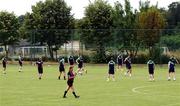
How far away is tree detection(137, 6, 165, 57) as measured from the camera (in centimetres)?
6197

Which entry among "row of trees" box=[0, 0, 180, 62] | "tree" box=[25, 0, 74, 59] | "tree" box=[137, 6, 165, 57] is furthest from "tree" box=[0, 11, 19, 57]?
"tree" box=[137, 6, 165, 57]

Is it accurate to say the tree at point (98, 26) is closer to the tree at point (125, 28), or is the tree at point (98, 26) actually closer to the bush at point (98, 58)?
the bush at point (98, 58)

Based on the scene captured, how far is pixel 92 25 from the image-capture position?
6775 cm

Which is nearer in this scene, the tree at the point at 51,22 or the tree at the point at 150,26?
the tree at the point at 150,26

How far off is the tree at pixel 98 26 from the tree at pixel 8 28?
10.7 metres

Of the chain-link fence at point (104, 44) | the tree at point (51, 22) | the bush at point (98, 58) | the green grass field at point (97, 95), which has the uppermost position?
the tree at point (51, 22)

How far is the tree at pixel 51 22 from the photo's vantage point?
6838 cm

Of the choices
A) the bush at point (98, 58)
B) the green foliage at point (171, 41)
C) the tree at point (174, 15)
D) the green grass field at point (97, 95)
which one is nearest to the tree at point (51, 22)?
the bush at point (98, 58)

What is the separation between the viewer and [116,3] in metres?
70.6

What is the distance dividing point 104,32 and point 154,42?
7170 millimetres

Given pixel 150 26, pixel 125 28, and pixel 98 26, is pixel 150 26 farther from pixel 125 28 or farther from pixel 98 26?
pixel 98 26

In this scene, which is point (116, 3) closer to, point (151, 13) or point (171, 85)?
point (151, 13)

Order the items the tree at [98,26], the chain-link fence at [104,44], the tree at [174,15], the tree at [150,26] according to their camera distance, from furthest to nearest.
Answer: the tree at [174,15]
the tree at [98,26]
the tree at [150,26]
the chain-link fence at [104,44]

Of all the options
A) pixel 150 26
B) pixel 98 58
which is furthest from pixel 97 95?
pixel 150 26
